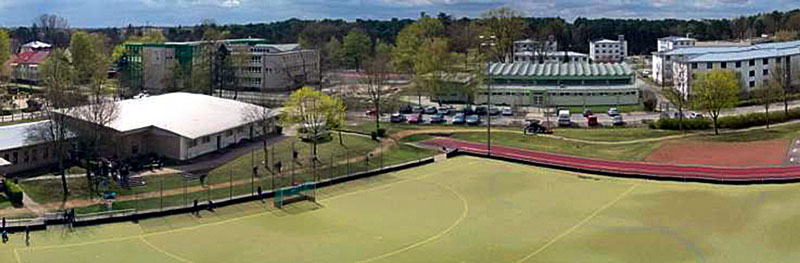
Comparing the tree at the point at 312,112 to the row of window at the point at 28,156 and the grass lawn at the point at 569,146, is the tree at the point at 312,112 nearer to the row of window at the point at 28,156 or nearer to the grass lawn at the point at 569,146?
the grass lawn at the point at 569,146

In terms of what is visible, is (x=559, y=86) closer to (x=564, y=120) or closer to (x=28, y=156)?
(x=564, y=120)

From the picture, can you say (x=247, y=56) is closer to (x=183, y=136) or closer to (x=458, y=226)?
(x=183, y=136)

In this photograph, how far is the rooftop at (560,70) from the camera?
236 ft

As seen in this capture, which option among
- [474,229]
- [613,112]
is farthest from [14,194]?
[613,112]

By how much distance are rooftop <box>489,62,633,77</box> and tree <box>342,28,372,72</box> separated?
3208cm

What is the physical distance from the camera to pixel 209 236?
94.1 feet

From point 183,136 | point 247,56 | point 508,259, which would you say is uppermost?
point 247,56

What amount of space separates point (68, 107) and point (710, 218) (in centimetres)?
3459

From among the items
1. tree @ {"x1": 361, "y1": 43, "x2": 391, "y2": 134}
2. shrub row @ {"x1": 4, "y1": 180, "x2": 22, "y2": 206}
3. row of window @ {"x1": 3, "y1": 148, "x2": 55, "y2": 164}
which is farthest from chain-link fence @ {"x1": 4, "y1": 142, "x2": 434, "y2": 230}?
tree @ {"x1": 361, "y1": 43, "x2": 391, "y2": 134}

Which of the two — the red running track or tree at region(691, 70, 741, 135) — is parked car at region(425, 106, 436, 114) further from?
tree at region(691, 70, 741, 135)

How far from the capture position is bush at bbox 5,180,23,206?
32500mm

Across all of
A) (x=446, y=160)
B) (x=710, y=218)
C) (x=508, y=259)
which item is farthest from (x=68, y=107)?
(x=710, y=218)

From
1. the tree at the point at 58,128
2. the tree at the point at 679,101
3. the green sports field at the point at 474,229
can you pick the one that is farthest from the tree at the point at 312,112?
the tree at the point at 679,101

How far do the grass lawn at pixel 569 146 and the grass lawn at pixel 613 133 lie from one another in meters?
2.07
